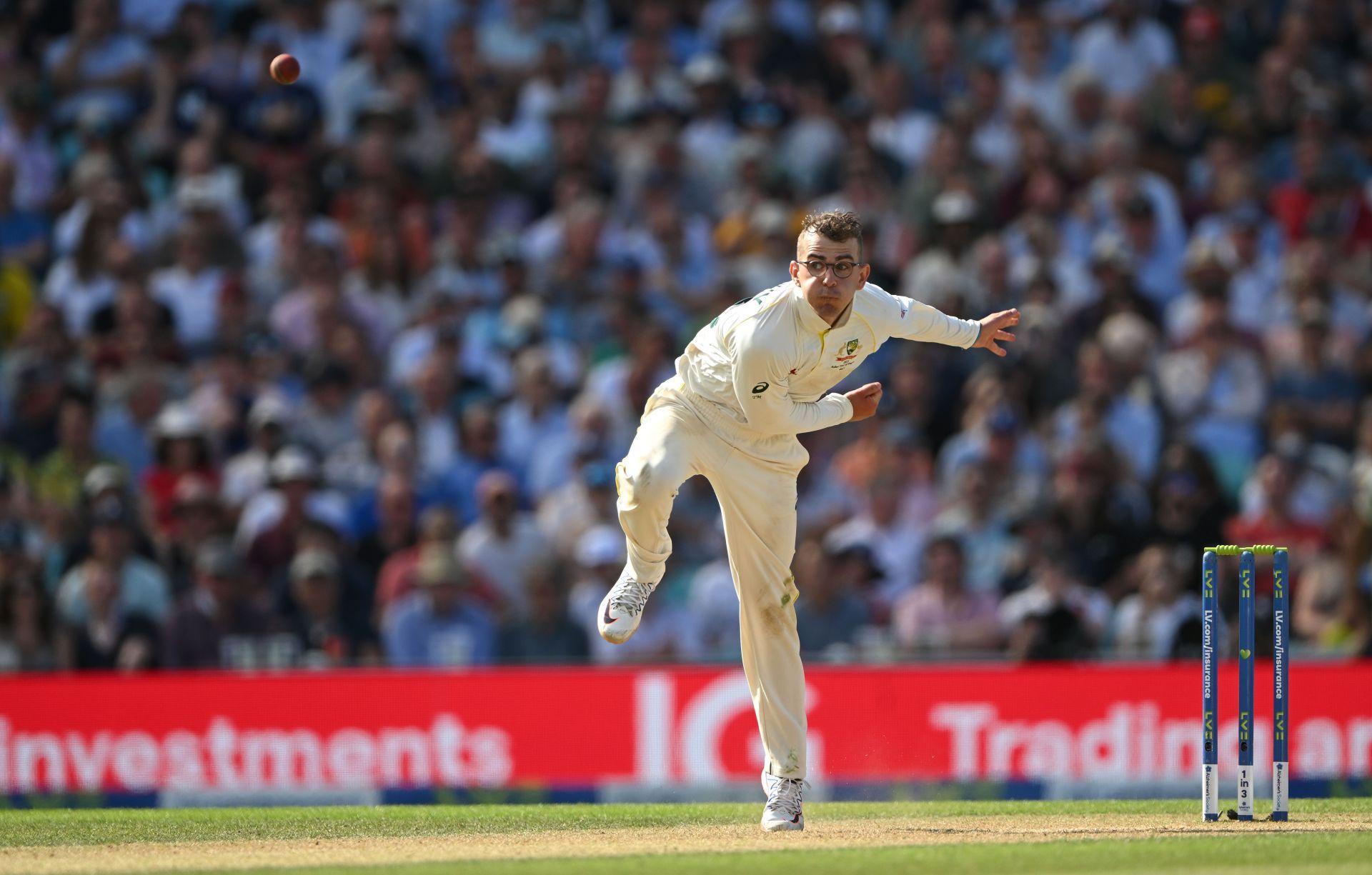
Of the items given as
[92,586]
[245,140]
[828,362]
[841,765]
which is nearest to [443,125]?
[245,140]

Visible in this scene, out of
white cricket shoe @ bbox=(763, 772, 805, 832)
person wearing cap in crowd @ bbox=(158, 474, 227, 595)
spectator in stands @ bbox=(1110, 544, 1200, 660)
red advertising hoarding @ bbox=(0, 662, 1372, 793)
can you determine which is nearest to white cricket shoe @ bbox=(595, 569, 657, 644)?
white cricket shoe @ bbox=(763, 772, 805, 832)

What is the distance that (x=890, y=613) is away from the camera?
484 inches

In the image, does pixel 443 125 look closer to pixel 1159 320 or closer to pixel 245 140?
pixel 245 140

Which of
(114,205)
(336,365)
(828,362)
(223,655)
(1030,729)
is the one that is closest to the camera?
(828,362)

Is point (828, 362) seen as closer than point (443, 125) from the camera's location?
Yes

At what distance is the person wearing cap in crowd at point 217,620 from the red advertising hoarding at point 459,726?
0.65 metres

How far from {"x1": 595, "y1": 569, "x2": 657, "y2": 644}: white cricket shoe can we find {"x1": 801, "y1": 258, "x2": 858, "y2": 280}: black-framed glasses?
1519 millimetres

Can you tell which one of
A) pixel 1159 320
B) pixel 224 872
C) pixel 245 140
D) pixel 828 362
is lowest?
pixel 224 872

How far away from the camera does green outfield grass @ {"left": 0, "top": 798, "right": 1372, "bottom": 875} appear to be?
706cm

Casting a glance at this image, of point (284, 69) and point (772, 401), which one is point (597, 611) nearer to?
point (284, 69)

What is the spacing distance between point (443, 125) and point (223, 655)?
17.7 feet

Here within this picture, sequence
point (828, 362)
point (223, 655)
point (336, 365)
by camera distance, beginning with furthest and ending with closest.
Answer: point (336, 365)
point (223, 655)
point (828, 362)

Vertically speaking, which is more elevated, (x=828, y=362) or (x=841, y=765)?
(x=828, y=362)

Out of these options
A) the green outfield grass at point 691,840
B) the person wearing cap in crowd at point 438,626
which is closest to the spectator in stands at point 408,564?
the person wearing cap in crowd at point 438,626
